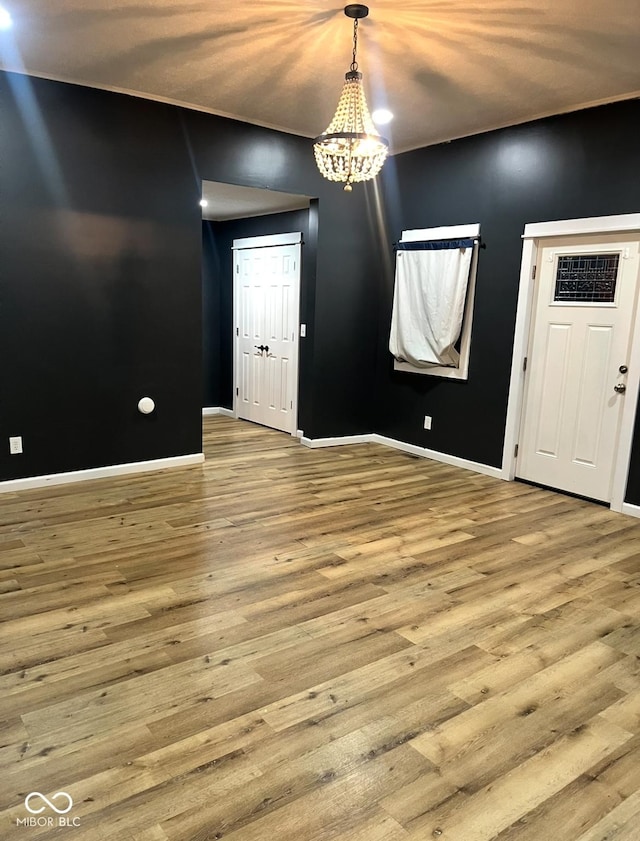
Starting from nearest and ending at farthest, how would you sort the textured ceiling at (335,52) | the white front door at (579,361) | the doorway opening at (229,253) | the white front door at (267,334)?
the textured ceiling at (335,52)
the white front door at (579,361)
the doorway opening at (229,253)
the white front door at (267,334)

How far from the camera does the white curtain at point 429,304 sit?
205 inches

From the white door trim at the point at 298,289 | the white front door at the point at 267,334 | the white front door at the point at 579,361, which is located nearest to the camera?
the white front door at the point at 579,361

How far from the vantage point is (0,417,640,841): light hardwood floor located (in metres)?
1.72

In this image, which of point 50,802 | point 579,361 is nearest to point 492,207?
point 579,361

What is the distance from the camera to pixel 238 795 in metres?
1.74

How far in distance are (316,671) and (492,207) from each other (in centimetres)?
407

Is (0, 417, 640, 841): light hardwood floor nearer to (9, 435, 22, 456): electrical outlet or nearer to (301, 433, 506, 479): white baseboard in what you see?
(9, 435, 22, 456): electrical outlet

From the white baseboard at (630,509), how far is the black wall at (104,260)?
344cm

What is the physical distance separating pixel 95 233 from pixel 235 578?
2.89m

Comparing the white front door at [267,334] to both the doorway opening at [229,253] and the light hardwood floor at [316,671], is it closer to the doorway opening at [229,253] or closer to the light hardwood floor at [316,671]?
the doorway opening at [229,253]

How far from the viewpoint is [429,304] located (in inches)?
215

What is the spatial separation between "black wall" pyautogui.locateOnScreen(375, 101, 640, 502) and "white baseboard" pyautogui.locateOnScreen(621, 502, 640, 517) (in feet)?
0.16

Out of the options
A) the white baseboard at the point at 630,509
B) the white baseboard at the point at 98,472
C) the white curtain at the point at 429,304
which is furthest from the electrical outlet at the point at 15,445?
the white baseboard at the point at 630,509

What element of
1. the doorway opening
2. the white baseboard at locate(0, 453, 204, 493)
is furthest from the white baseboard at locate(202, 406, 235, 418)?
the white baseboard at locate(0, 453, 204, 493)
